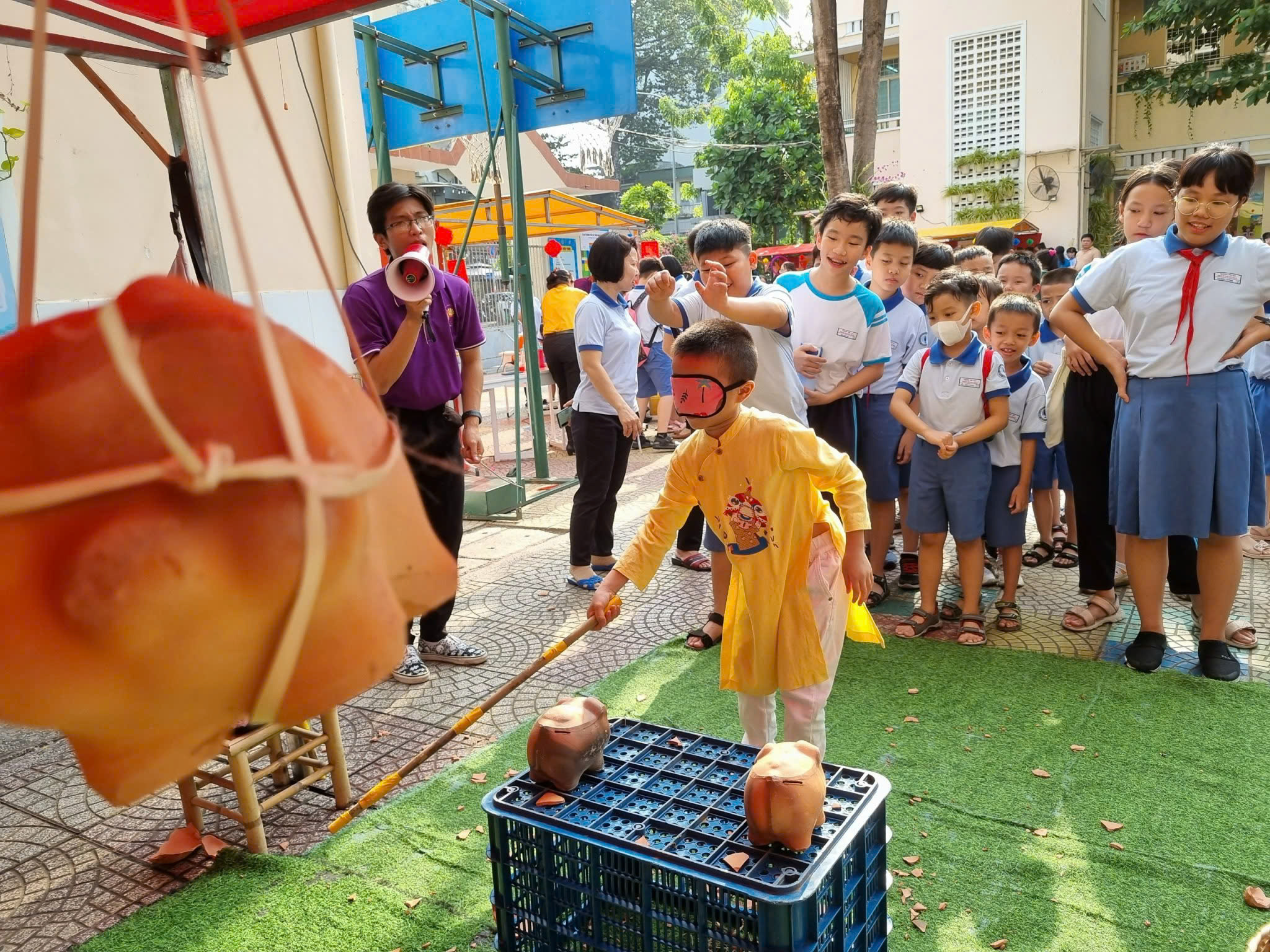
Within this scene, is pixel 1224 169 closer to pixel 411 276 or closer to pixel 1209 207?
pixel 1209 207

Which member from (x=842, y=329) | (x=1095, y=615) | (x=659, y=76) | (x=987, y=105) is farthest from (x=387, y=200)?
(x=659, y=76)

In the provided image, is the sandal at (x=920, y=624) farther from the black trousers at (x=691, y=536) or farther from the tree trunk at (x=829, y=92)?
the tree trunk at (x=829, y=92)

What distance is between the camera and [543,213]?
40.0 ft

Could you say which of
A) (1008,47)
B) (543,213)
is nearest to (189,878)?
(543,213)

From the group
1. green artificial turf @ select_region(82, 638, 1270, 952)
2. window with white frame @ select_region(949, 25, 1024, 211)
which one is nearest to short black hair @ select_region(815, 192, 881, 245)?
green artificial turf @ select_region(82, 638, 1270, 952)

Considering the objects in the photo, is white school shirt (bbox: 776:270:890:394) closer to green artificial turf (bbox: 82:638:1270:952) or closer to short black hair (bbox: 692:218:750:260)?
short black hair (bbox: 692:218:750:260)

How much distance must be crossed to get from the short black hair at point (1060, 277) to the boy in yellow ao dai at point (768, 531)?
3.33m

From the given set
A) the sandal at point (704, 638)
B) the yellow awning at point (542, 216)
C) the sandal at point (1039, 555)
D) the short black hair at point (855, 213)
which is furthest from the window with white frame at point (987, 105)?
the sandal at point (704, 638)

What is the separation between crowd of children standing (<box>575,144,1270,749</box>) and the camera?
248 cm

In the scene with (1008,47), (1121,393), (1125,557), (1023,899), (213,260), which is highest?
(1008,47)

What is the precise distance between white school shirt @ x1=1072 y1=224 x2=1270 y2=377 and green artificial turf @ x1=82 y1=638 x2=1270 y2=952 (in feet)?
4.27

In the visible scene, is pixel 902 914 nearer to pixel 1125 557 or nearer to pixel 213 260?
pixel 1125 557

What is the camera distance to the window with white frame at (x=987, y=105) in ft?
65.8

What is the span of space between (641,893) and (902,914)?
0.91 metres
